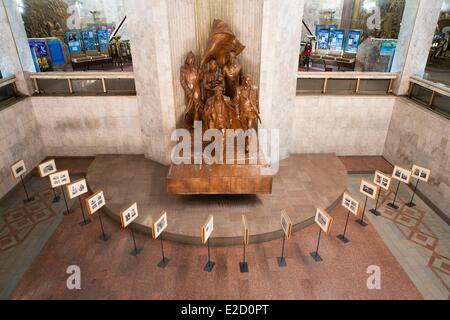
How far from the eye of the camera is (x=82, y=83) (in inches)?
295

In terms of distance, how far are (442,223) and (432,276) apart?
63.4 inches

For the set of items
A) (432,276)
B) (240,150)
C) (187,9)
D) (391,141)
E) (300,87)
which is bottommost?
(432,276)

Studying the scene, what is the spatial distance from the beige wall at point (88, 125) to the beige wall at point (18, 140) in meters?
0.21

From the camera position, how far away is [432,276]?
454 cm

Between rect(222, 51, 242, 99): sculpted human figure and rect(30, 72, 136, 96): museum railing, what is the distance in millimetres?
2492

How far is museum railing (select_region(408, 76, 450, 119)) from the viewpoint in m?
6.09

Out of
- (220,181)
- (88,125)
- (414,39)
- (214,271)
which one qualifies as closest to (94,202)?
(220,181)

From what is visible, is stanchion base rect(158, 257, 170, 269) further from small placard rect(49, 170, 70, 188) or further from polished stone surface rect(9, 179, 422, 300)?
small placard rect(49, 170, 70, 188)

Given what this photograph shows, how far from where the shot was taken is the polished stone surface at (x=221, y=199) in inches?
204

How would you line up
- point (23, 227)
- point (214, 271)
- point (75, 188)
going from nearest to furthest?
point (214, 271) < point (75, 188) < point (23, 227)

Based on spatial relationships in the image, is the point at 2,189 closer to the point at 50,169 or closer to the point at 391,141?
the point at 50,169

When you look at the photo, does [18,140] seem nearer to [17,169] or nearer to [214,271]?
[17,169]

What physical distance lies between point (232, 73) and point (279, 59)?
3.53 ft

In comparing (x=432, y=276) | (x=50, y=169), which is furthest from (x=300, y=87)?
(x=50, y=169)
